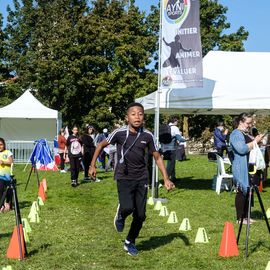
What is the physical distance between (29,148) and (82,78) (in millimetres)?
15158

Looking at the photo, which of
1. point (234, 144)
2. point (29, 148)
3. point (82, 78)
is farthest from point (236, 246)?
point (82, 78)

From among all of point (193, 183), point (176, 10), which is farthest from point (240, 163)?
point (193, 183)

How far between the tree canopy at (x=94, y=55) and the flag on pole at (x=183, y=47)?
26.5 m

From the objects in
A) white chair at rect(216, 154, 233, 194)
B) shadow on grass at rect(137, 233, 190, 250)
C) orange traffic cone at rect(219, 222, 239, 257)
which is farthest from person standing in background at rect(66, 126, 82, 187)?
orange traffic cone at rect(219, 222, 239, 257)

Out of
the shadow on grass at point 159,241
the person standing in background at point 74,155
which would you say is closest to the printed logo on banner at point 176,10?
the person standing in background at point 74,155

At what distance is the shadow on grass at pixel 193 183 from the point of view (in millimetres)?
14898

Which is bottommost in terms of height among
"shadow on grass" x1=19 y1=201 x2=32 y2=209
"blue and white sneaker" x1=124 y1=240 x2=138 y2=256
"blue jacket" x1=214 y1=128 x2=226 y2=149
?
"shadow on grass" x1=19 y1=201 x2=32 y2=209

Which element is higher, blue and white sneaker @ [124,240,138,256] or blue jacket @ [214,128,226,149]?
blue jacket @ [214,128,226,149]

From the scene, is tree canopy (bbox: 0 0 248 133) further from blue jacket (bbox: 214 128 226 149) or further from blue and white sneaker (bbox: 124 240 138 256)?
blue and white sneaker (bbox: 124 240 138 256)

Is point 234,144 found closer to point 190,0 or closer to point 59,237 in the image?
point 59,237

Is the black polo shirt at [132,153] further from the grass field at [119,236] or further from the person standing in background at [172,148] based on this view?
the person standing in background at [172,148]

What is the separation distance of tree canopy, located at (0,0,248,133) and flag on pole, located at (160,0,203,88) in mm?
26521

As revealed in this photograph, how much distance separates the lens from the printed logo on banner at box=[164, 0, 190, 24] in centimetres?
1207

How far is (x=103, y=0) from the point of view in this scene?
136 feet
